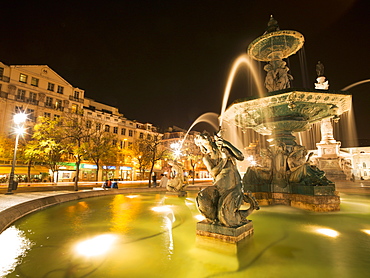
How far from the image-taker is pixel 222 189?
4.75 metres

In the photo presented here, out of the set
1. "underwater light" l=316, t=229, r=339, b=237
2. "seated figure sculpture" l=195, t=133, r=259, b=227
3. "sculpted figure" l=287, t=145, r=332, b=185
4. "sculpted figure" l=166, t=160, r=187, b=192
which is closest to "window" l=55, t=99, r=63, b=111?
"sculpted figure" l=166, t=160, r=187, b=192

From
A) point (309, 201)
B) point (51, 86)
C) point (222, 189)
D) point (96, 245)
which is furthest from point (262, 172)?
point (51, 86)

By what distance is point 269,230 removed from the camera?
528 centimetres

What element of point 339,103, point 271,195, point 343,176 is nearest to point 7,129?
point 271,195

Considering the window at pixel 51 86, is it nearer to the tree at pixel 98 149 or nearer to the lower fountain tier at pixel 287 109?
the tree at pixel 98 149

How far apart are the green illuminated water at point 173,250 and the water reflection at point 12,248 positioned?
0.01 meters

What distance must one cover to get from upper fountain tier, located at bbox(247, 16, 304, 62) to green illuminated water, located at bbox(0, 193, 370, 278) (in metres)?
8.53

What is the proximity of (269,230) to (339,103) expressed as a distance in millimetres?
6700

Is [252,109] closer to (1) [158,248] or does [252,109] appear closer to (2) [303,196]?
Answer: (2) [303,196]

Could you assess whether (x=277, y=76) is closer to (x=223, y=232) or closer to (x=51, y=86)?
(x=223, y=232)

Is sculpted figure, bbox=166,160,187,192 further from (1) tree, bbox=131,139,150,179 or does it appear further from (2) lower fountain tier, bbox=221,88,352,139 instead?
(1) tree, bbox=131,139,150,179

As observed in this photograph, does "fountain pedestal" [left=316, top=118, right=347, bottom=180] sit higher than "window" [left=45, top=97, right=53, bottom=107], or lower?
lower

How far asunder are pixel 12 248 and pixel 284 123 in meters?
10.2

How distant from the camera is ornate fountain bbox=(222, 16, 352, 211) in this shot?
26.3 ft
